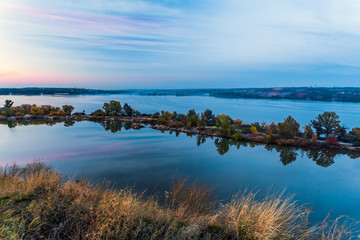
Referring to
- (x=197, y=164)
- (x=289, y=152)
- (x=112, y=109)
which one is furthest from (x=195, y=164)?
(x=112, y=109)

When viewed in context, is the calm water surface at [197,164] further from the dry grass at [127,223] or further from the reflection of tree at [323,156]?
the dry grass at [127,223]

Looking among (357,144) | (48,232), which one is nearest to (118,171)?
(48,232)

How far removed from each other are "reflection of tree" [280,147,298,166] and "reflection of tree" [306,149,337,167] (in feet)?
2.97

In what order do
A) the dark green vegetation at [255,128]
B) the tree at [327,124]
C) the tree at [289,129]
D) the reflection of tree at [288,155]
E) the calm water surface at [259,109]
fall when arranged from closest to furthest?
the reflection of tree at [288,155], the dark green vegetation at [255,128], the tree at [289,129], the tree at [327,124], the calm water surface at [259,109]

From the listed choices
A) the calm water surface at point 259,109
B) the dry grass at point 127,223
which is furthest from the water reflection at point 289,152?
the calm water surface at point 259,109

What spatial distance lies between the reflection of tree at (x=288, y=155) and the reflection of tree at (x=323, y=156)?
906 millimetres

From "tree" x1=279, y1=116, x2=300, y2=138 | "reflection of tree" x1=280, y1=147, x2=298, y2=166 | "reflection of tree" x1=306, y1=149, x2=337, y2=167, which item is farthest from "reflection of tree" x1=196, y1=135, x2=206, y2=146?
"reflection of tree" x1=306, y1=149, x2=337, y2=167

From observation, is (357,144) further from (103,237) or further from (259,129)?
(103,237)

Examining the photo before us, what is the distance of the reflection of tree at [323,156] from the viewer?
12.2m

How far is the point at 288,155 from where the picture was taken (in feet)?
44.3

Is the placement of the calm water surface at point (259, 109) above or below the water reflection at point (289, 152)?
above

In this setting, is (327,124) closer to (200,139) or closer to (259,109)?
(200,139)

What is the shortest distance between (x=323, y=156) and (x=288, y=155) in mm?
2249

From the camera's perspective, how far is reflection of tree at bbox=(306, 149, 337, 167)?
12180mm
